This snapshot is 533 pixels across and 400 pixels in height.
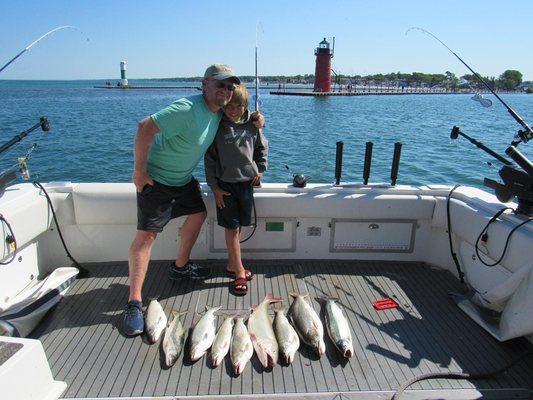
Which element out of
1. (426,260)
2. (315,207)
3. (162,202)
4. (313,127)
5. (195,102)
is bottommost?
(313,127)

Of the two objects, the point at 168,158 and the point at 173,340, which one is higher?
the point at 168,158

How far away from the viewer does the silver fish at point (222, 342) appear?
2744 millimetres

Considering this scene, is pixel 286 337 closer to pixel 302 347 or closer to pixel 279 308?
pixel 302 347

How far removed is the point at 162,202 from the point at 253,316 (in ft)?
3.90

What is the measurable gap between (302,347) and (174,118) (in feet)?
6.31

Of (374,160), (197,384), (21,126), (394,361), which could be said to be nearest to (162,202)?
(197,384)

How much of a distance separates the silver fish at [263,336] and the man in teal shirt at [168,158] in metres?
0.87

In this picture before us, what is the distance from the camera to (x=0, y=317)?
2.97 meters

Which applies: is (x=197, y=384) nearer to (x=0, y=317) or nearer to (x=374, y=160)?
(x=0, y=317)

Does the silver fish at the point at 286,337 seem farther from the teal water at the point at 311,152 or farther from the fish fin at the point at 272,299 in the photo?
the teal water at the point at 311,152

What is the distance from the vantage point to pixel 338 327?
3.03 meters

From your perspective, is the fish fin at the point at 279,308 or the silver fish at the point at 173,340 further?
the fish fin at the point at 279,308

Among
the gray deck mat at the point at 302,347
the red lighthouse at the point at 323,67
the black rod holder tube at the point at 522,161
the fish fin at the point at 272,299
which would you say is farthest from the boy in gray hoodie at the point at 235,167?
the red lighthouse at the point at 323,67

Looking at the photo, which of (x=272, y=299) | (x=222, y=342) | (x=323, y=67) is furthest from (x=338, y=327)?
(x=323, y=67)
